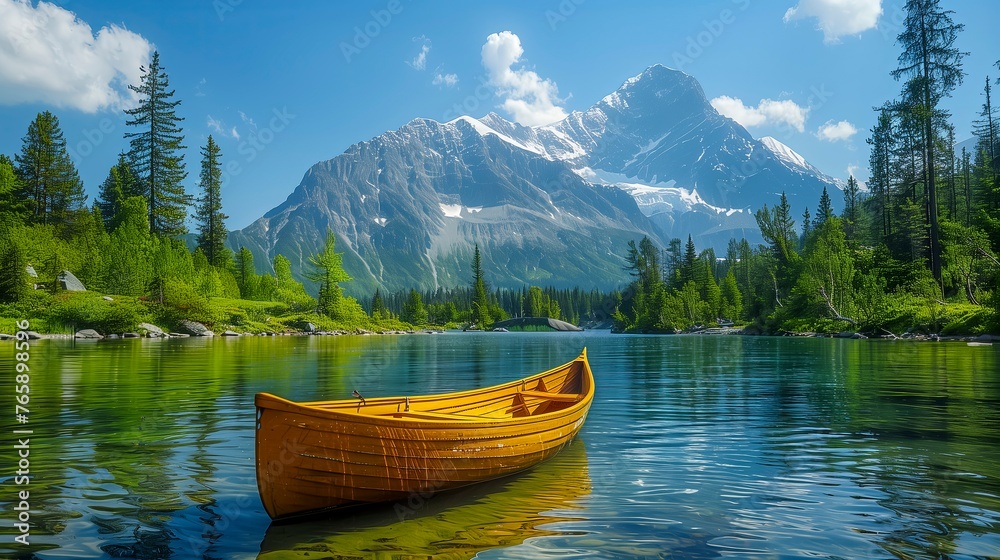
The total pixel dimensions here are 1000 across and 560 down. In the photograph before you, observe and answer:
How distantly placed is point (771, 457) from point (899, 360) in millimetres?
28606

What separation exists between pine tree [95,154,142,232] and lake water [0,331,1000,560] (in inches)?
3189

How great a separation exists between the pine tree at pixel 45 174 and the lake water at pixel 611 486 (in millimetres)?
78141

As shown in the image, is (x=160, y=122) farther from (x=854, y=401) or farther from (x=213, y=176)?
(x=854, y=401)

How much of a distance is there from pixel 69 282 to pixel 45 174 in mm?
30866

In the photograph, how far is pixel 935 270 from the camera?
185ft

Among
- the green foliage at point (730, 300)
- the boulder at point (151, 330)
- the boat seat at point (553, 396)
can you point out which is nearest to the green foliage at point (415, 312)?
the green foliage at point (730, 300)

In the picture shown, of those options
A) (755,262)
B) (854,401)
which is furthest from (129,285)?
(755,262)

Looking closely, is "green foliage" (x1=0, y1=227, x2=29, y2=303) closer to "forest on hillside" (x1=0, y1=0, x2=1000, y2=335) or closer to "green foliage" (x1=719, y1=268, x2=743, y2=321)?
"forest on hillside" (x1=0, y1=0, x2=1000, y2=335)

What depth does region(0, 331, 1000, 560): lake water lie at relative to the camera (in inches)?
308

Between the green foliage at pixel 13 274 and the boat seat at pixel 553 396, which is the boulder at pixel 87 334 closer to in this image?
the green foliage at pixel 13 274

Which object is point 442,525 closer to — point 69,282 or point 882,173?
point 69,282

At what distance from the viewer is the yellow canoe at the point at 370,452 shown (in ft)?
27.0

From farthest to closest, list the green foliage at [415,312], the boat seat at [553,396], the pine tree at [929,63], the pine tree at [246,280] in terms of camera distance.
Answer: the green foliage at [415,312] → the pine tree at [246,280] → the pine tree at [929,63] → the boat seat at [553,396]

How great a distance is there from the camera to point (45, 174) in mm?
83312
